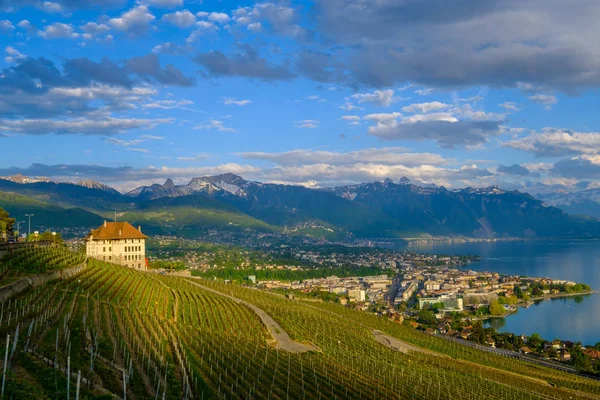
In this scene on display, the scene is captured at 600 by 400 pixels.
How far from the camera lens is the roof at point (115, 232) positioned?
56.7 m

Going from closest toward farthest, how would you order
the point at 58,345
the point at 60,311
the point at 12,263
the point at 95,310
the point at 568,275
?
the point at 58,345, the point at 60,311, the point at 95,310, the point at 12,263, the point at 568,275

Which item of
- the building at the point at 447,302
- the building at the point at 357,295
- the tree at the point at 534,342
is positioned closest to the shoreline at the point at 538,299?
the building at the point at 447,302

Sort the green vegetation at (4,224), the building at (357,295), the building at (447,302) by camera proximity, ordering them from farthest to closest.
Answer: the building at (357,295), the building at (447,302), the green vegetation at (4,224)

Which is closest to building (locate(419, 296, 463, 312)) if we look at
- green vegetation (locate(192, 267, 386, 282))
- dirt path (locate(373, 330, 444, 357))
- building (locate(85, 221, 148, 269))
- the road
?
the road

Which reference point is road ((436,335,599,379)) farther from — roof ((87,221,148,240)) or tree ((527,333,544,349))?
roof ((87,221,148,240))

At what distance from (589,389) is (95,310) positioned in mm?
31924

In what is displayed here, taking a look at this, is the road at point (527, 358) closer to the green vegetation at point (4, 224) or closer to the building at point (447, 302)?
the building at point (447, 302)

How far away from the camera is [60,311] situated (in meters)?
23.8

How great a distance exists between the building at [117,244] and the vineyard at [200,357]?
1350 cm

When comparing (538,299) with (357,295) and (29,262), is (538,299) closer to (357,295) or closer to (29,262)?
(357,295)

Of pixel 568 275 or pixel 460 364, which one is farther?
pixel 568 275

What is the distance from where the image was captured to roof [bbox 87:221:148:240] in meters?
56.7

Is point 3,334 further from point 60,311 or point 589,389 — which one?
point 589,389

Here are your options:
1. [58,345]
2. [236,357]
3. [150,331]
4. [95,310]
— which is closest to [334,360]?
[236,357]
